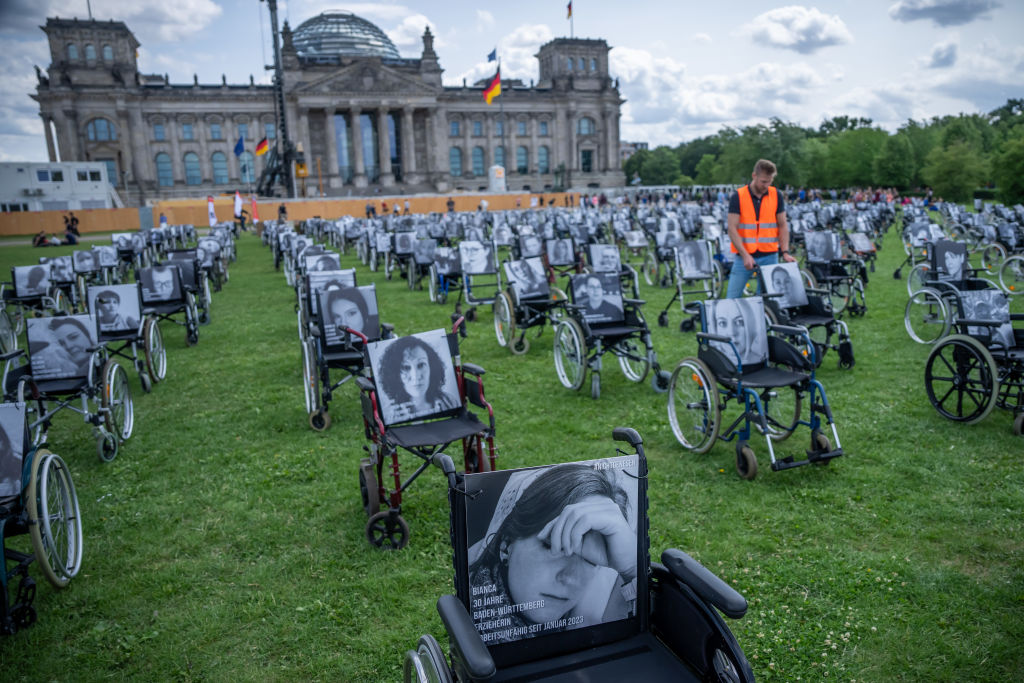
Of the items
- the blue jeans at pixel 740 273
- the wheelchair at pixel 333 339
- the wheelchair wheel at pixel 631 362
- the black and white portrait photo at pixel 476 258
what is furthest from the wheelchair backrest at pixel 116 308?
the blue jeans at pixel 740 273

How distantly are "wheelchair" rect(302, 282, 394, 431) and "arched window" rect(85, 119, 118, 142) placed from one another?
87.7 m

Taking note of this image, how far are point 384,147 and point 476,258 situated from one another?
249 ft

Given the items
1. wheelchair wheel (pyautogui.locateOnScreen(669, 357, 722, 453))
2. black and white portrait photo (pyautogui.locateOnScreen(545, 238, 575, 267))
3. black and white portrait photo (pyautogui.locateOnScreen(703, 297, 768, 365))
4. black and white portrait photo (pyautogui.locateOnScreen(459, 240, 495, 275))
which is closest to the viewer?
wheelchair wheel (pyautogui.locateOnScreen(669, 357, 722, 453))

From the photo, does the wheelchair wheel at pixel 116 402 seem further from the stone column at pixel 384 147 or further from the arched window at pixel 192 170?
the arched window at pixel 192 170

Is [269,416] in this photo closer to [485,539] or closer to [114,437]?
[114,437]

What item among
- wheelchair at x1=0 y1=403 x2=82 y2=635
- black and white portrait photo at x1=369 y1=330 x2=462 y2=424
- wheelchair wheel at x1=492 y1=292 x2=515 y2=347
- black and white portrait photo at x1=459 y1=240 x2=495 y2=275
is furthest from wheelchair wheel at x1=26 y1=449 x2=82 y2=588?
black and white portrait photo at x1=459 y1=240 x2=495 y2=275

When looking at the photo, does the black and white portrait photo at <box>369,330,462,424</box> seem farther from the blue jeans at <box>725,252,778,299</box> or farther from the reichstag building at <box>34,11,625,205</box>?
the reichstag building at <box>34,11,625,205</box>

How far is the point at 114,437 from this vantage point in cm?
672

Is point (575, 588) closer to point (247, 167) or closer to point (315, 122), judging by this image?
point (315, 122)

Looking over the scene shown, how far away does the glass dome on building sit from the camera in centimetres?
9519

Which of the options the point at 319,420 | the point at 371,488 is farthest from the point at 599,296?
the point at 371,488

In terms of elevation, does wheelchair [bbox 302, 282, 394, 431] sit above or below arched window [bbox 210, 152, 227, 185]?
below

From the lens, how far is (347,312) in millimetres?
7559

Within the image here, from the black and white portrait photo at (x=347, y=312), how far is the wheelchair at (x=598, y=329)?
86.0 inches
